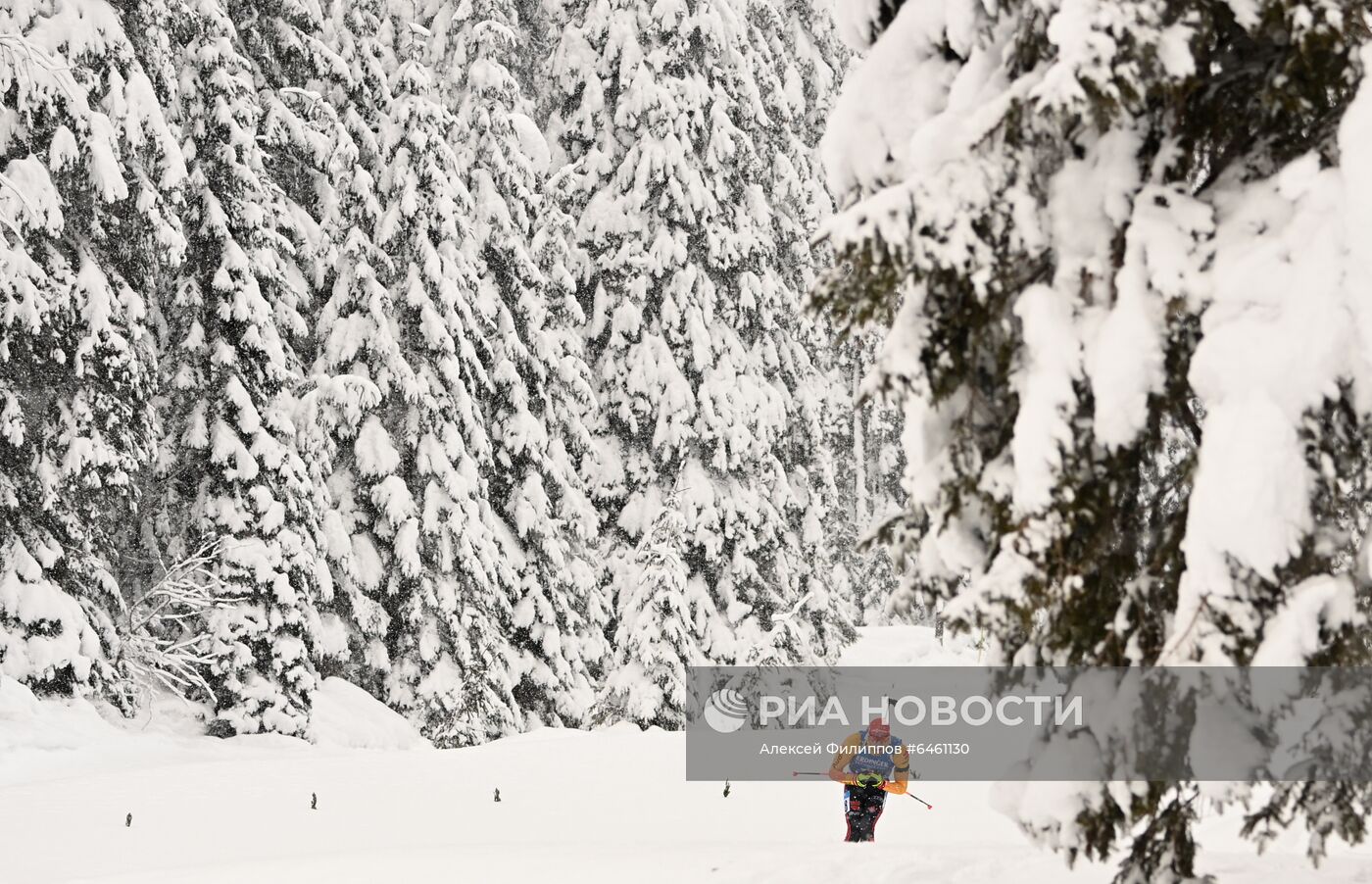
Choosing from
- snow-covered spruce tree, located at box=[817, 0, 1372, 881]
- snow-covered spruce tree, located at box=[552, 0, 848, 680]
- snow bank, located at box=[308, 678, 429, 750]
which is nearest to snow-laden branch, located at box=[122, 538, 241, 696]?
snow bank, located at box=[308, 678, 429, 750]

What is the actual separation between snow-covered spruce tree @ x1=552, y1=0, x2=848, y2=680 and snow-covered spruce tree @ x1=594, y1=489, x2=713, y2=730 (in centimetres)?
62

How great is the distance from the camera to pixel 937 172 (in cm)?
465

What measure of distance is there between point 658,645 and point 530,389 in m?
4.50

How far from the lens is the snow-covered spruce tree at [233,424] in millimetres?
14672

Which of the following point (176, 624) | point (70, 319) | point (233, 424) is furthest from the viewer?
point (176, 624)

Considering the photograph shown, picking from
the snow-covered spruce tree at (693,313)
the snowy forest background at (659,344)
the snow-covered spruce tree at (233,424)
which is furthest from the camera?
the snow-covered spruce tree at (693,313)

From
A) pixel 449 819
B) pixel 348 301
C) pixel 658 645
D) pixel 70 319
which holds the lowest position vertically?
pixel 449 819

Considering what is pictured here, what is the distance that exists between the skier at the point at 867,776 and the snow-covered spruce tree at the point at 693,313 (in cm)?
819

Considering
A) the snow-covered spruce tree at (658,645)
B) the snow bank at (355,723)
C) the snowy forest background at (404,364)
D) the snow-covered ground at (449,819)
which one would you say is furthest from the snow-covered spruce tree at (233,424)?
the snow-covered spruce tree at (658,645)

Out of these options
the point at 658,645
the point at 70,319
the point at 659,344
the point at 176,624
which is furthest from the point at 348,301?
the point at 658,645

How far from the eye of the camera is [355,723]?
16.1 meters

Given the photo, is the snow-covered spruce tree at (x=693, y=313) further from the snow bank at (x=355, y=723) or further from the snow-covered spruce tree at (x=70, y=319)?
the snow-covered spruce tree at (x=70, y=319)

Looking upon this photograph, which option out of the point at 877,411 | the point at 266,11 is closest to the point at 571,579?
the point at 266,11

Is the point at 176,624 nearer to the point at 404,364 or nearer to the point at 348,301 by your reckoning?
the point at 404,364
